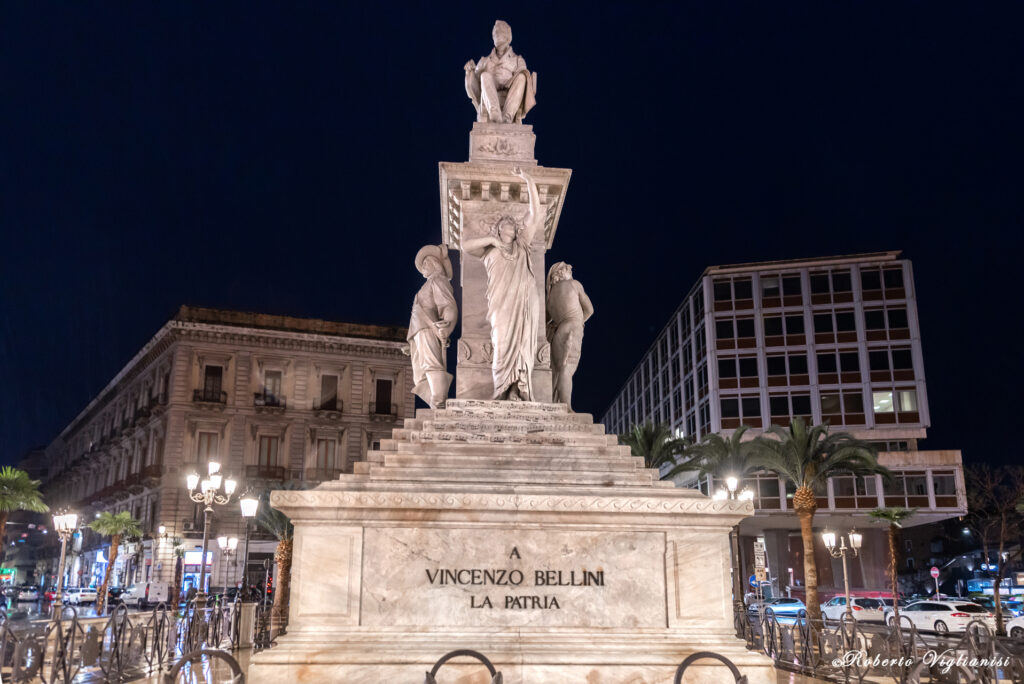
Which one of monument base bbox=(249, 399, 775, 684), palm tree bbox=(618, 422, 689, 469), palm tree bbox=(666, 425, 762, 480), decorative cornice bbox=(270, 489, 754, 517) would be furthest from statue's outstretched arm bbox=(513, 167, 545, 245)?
palm tree bbox=(666, 425, 762, 480)

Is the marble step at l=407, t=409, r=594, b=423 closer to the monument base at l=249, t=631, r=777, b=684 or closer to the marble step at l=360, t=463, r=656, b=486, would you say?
the marble step at l=360, t=463, r=656, b=486

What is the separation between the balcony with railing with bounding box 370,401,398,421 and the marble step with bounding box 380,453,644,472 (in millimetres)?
47616

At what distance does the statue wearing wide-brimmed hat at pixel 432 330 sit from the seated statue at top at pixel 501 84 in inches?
115

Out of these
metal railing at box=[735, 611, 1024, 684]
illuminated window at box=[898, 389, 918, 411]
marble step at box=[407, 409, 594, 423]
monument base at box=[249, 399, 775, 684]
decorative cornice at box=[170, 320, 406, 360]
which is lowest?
metal railing at box=[735, 611, 1024, 684]

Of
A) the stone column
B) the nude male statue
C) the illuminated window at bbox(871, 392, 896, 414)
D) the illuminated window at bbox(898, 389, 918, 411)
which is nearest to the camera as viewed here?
the stone column

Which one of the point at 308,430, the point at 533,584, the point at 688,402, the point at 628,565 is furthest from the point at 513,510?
the point at 688,402

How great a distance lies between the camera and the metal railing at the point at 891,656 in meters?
10.7

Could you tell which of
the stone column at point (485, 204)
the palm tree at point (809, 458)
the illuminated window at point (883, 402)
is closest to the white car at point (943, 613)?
the palm tree at point (809, 458)

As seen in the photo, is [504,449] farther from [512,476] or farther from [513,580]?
[513,580]

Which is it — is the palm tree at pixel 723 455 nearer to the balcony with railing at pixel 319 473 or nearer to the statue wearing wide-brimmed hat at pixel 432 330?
the balcony with railing at pixel 319 473

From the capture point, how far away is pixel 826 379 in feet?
193

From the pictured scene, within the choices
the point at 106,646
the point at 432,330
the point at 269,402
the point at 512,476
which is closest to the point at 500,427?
the point at 512,476

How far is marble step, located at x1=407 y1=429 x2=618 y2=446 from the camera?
396 inches

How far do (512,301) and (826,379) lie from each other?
5231cm
